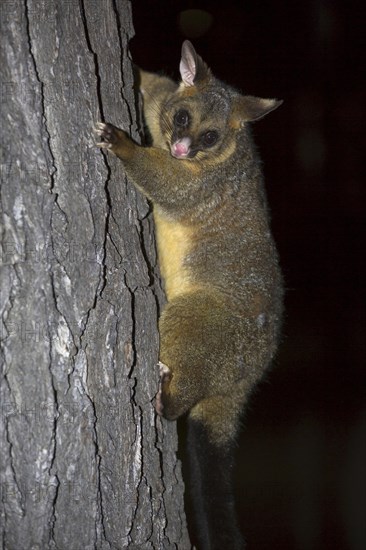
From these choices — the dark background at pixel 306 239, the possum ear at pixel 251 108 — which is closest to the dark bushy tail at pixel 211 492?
the possum ear at pixel 251 108

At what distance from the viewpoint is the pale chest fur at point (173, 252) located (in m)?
3.66

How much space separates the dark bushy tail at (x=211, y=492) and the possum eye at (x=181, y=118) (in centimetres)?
199

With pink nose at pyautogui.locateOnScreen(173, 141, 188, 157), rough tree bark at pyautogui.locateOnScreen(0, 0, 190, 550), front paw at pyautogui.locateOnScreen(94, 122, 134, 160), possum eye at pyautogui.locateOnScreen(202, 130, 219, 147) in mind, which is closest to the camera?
rough tree bark at pyautogui.locateOnScreen(0, 0, 190, 550)

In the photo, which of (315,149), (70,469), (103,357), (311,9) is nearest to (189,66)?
(103,357)

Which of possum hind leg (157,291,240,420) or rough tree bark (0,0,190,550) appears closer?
rough tree bark (0,0,190,550)

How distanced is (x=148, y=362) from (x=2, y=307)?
0.86 metres

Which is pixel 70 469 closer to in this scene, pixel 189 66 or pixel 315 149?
pixel 189 66

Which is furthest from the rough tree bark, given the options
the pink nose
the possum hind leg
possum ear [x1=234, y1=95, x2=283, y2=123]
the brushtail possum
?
possum ear [x1=234, y1=95, x2=283, y2=123]

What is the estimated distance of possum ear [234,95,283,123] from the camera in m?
3.87

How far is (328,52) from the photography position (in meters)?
7.45

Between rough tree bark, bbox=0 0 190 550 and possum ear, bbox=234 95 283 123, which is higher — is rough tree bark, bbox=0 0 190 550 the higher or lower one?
the lower one

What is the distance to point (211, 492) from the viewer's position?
340 centimetres

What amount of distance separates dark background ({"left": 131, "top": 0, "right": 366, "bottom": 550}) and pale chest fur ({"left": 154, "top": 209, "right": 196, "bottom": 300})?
3.92 metres

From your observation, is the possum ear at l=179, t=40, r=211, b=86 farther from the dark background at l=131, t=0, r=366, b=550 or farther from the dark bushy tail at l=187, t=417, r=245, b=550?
the dark background at l=131, t=0, r=366, b=550
